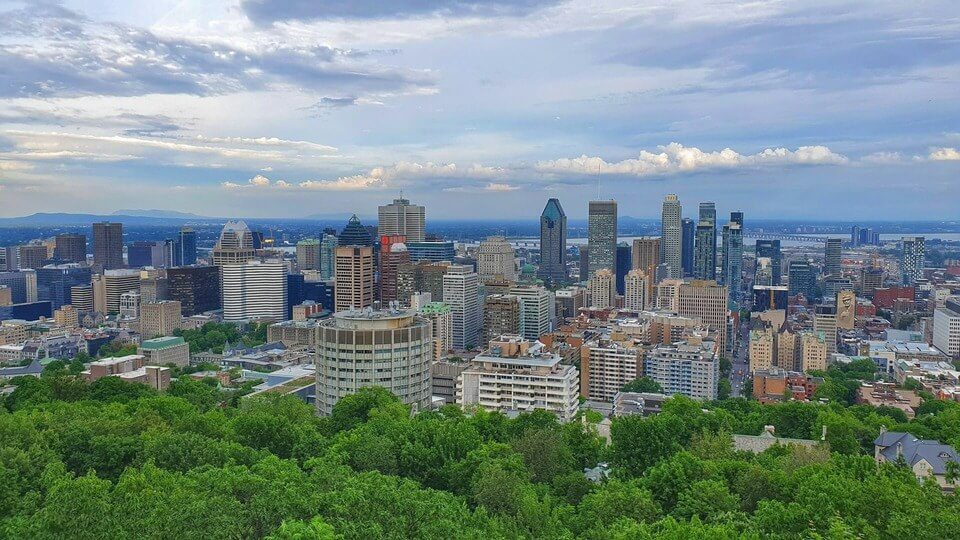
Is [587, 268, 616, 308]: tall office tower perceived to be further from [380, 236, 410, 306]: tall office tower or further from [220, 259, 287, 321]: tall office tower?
[220, 259, 287, 321]: tall office tower

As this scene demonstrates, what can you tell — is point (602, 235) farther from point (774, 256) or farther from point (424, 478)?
point (424, 478)

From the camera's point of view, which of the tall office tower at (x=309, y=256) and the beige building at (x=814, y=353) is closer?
the beige building at (x=814, y=353)

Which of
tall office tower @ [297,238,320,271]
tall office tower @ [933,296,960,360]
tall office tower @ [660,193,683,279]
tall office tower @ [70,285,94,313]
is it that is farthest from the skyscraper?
tall office tower @ [70,285,94,313]

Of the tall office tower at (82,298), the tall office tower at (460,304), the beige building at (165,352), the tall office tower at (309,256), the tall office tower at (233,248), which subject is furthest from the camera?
the tall office tower at (309,256)

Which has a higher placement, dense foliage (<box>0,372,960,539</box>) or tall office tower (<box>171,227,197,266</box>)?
tall office tower (<box>171,227,197,266</box>)

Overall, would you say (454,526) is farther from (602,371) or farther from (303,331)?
(303,331)

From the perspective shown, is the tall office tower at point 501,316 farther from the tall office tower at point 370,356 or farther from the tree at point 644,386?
the tall office tower at point 370,356

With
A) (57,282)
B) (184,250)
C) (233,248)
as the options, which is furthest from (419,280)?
(184,250)

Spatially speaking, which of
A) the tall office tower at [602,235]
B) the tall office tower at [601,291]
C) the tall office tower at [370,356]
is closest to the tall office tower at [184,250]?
the tall office tower at [602,235]
